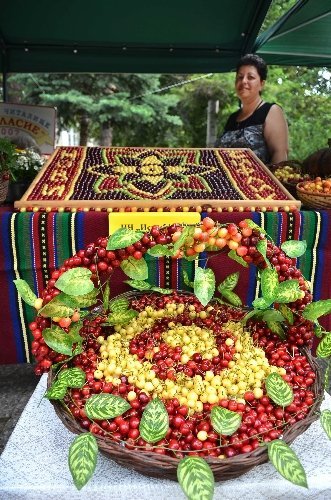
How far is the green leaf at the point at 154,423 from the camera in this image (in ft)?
2.86

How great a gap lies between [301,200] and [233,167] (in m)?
0.46

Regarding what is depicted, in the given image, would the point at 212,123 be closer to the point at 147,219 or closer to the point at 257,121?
the point at 257,121

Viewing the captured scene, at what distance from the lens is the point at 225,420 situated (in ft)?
2.92

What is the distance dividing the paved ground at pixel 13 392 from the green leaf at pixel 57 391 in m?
0.97

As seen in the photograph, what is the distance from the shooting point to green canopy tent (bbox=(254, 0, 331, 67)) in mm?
3736

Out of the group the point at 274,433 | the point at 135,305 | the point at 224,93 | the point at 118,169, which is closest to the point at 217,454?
the point at 274,433

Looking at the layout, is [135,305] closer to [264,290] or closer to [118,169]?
[264,290]

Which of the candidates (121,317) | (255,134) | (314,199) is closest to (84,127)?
(255,134)

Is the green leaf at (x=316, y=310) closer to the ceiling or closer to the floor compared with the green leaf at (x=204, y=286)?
closer to the floor


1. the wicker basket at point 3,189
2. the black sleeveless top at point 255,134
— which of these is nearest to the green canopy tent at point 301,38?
the black sleeveless top at point 255,134

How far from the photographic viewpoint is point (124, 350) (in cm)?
115

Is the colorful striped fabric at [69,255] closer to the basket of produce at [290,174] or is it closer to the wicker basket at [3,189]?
the wicker basket at [3,189]

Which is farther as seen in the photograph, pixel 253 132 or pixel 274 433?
pixel 253 132

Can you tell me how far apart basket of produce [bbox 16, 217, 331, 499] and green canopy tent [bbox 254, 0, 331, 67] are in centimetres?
318
